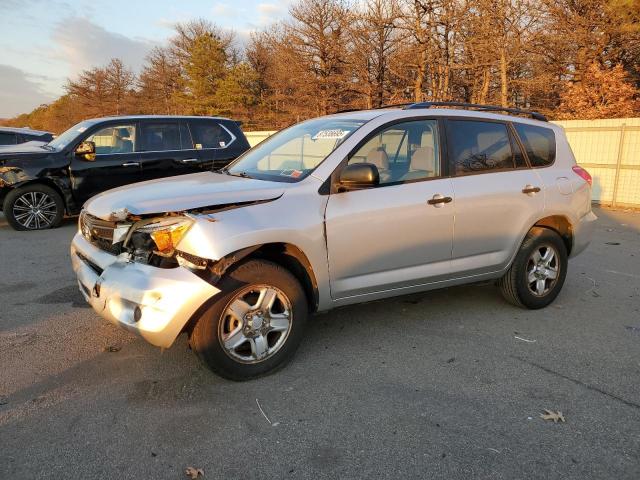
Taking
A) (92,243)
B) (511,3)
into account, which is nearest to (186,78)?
(511,3)

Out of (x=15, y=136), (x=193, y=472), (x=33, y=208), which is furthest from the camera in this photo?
(x=15, y=136)

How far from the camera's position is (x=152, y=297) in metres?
2.92

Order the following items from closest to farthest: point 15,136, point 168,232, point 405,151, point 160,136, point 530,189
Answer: point 168,232 < point 405,151 < point 530,189 < point 160,136 < point 15,136

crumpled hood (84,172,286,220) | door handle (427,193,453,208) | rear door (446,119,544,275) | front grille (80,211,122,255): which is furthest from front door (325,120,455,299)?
front grille (80,211,122,255)

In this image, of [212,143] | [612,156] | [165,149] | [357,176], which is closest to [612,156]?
Answer: [612,156]

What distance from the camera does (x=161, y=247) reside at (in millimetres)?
3025

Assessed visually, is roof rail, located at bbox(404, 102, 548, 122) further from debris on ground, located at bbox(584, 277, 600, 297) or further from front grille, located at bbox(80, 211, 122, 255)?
front grille, located at bbox(80, 211, 122, 255)

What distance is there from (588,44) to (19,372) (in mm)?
24575

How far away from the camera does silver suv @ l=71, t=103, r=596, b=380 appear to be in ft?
9.91

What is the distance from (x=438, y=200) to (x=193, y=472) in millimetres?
2576

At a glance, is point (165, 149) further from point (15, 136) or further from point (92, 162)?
point (15, 136)

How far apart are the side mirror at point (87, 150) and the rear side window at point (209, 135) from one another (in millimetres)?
1717

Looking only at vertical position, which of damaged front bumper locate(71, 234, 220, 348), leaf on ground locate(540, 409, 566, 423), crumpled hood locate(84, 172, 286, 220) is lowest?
leaf on ground locate(540, 409, 566, 423)

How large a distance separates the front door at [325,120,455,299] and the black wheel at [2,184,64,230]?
6.79 m
